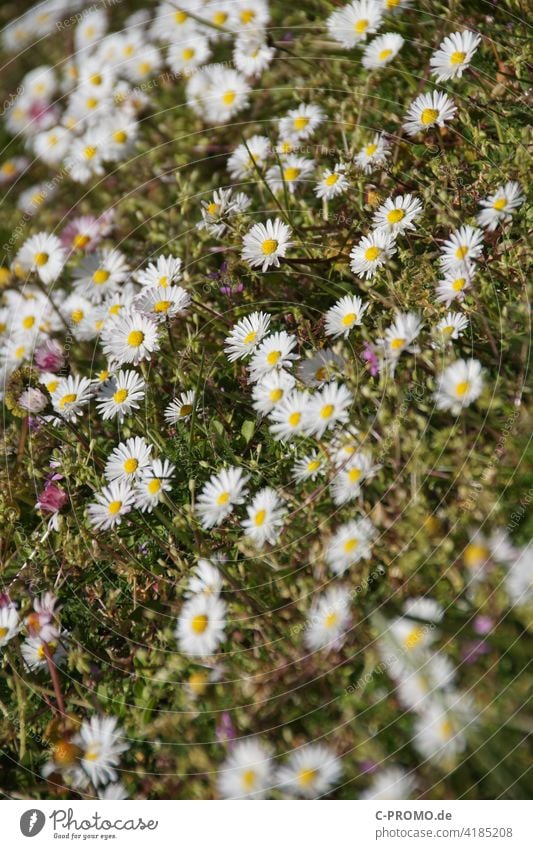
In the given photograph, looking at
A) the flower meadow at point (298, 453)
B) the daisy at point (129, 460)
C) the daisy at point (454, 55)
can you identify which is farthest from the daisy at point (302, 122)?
the daisy at point (129, 460)

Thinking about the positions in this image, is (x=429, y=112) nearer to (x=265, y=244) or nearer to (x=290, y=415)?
(x=265, y=244)

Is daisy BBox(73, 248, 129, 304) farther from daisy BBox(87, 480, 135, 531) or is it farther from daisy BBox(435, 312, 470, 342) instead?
daisy BBox(435, 312, 470, 342)

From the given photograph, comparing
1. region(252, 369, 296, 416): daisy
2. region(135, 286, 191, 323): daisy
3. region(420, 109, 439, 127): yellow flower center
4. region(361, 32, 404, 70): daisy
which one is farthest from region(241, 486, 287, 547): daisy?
region(361, 32, 404, 70): daisy

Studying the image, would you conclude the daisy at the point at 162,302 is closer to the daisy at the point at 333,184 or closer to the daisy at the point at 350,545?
the daisy at the point at 333,184

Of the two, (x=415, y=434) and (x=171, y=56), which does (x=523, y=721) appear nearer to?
(x=415, y=434)

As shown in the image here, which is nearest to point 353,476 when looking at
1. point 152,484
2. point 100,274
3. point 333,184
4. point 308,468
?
point 308,468

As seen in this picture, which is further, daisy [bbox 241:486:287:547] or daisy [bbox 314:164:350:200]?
daisy [bbox 314:164:350:200]
